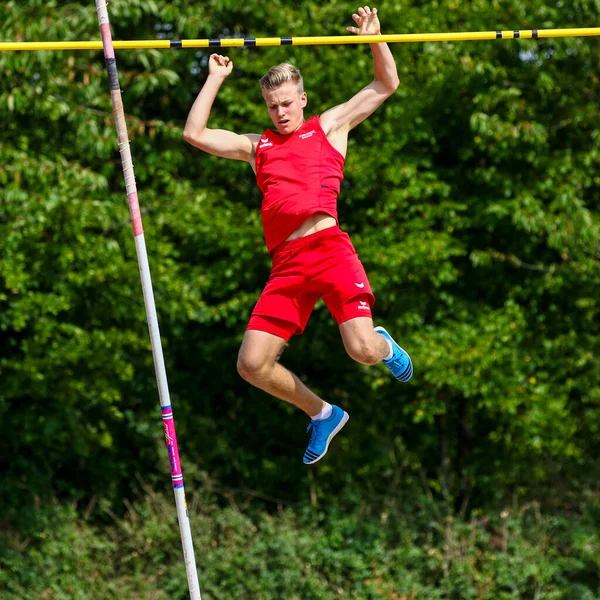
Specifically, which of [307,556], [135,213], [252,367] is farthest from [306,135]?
[307,556]

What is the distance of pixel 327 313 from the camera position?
990 cm

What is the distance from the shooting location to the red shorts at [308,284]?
197 inches

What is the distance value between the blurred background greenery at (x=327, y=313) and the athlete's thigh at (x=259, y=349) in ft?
12.6

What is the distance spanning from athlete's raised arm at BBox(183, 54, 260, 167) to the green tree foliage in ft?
11.6

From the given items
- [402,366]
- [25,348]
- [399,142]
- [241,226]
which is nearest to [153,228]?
[241,226]

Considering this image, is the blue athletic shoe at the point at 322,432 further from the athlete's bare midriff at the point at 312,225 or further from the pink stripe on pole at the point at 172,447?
the athlete's bare midriff at the point at 312,225

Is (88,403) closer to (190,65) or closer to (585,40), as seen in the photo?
(190,65)

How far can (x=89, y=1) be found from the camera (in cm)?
982

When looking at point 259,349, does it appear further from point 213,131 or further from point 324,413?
point 213,131

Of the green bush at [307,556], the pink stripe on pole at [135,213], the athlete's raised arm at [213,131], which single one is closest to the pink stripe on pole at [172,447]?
the pink stripe on pole at [135,213]

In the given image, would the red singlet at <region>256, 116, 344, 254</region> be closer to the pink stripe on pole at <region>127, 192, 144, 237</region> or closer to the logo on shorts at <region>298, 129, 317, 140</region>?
the logo on shorts at <region>298, 129, 317, 140</region>

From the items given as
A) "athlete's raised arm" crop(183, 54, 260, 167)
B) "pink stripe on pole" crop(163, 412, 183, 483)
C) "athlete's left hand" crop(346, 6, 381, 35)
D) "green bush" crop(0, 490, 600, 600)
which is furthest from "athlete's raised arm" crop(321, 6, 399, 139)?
"green bush" crop(0, 490, 600, 600)

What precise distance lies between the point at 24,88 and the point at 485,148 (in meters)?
3.59

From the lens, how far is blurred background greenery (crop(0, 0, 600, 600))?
912cm
